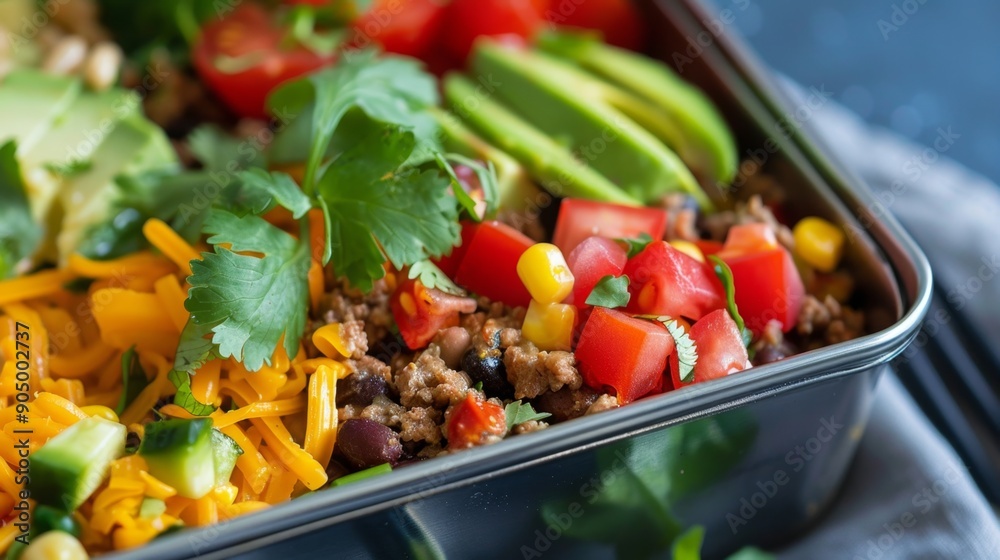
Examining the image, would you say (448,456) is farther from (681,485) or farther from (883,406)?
(883,406)

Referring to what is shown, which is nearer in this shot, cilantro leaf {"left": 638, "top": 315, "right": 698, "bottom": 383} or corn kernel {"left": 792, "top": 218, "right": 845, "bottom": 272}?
cilantro leaf {"left": 638, "top": 315, "right": 698, "bottom": 383}

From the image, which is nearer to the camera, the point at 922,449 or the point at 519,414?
the point at 519,414

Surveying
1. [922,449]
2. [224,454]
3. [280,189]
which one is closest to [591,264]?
[280,189]

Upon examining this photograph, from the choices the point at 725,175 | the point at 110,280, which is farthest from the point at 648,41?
the point at 110,280

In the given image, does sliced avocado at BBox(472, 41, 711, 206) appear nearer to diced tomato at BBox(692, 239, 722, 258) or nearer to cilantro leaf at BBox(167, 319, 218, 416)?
diced tomato at BBox(692, 239, 722, 258)

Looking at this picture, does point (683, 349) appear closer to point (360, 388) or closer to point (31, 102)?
point (360, 388)

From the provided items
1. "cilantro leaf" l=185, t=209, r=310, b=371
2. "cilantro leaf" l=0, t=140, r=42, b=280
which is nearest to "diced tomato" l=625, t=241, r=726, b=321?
"cilantro leaf" l=185, t=209, r=310, b=371
